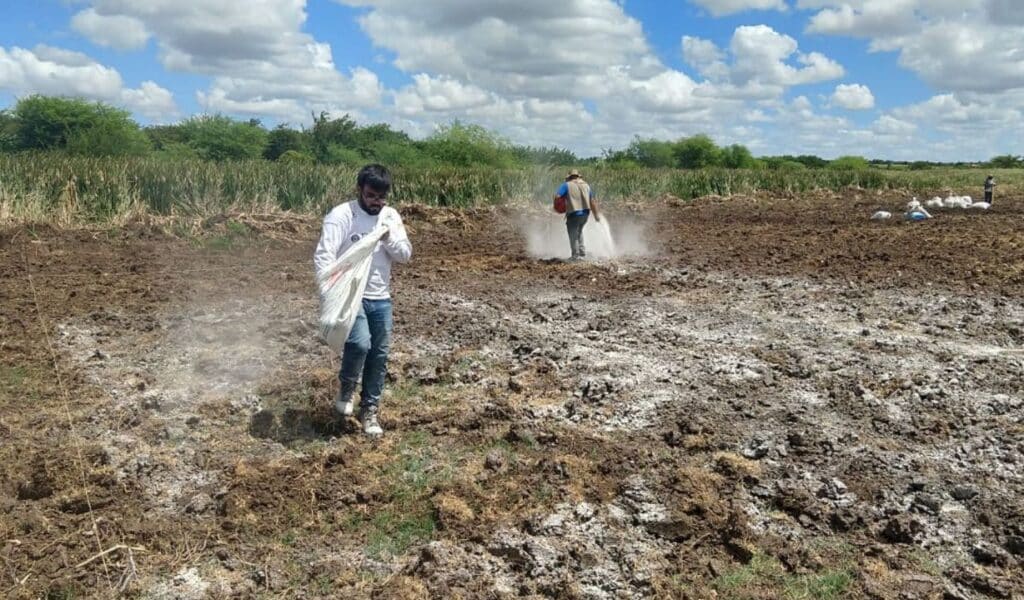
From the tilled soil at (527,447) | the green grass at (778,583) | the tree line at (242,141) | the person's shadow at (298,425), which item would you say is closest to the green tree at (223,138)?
the tree line at (242,141)

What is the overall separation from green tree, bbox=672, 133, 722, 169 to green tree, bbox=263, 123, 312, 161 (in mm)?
32640

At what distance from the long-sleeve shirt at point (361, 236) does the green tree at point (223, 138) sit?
48.8 metres

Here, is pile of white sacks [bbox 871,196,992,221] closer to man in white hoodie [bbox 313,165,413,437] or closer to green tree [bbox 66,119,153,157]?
man in white hoodie [bbox 313,165,413,437]

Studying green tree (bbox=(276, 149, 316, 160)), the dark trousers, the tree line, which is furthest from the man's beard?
the tree line

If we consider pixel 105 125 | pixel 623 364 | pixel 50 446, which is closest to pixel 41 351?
pixel 50 446

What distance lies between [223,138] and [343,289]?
170ft

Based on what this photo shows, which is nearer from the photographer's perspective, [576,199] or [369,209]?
[369,209]

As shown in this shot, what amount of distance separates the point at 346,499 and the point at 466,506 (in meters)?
0.70

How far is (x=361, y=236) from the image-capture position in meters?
5.12

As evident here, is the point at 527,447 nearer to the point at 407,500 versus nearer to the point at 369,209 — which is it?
the point at 407,500

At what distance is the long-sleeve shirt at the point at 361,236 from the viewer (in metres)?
5.03

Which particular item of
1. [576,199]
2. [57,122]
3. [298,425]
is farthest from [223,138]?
[298,425]

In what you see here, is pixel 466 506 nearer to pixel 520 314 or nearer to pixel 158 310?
pixel 520 314

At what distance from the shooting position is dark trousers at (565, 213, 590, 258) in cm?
1305
